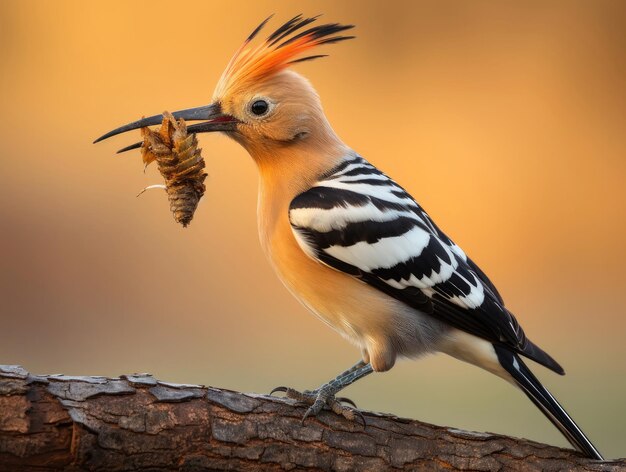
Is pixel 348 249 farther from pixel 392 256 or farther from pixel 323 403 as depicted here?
pixel 323 403

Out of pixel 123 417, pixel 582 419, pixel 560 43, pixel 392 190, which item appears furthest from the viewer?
pixel 560 43

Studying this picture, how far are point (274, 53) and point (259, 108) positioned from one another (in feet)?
0.46

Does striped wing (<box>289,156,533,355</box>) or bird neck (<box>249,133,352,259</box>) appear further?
bird neck (<box>249,133,352,259</box>)

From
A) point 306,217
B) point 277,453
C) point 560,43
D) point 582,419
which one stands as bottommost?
point 277,453

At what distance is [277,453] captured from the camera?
2.11m

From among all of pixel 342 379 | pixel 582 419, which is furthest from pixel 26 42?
pixel 342 379

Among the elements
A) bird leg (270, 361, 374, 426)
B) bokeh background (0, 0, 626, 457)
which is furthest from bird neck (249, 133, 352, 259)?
bokeh background (0, 0, 626, 457)

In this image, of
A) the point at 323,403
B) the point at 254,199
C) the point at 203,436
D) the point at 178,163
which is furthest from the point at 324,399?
the point at 254,199

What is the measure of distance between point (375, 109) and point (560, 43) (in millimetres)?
1323

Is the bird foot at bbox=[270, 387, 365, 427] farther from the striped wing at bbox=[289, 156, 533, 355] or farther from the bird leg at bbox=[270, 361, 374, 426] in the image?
the striped wing at bbox=[289, 156, 533, 355]

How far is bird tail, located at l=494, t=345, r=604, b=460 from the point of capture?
89.9 inches

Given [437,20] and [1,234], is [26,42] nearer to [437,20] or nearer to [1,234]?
[1,234]

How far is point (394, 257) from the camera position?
94.8 inches

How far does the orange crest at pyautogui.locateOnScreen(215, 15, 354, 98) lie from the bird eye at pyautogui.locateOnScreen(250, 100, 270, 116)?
6 centimetres
